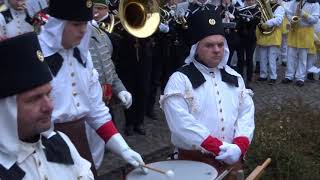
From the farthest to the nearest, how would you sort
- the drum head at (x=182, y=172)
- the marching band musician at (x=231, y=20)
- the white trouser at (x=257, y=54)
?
1. the white trouser at (x=257, y=54)
2. the marching band musician at (x=231, y=20)
3. the drum head at (x=182, y=172)

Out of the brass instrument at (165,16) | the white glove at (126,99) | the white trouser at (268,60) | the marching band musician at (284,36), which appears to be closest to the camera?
the white glove at (126,99)

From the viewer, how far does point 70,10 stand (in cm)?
382

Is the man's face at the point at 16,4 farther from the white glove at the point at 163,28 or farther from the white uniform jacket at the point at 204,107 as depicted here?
the white glove at the point at 163,28

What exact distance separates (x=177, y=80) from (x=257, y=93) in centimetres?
690

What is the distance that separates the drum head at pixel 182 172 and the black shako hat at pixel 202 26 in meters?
0.94

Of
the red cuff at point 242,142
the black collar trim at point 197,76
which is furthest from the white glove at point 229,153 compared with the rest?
the black collar trim at point 197,76

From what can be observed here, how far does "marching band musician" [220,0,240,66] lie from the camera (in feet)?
33.5

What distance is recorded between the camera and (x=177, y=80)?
4180mm

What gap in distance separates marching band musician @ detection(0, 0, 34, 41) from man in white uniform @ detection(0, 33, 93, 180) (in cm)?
349

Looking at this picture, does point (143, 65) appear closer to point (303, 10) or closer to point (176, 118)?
point (176, 118)

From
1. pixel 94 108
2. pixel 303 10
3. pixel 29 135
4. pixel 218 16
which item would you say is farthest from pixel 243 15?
pixel 29 135

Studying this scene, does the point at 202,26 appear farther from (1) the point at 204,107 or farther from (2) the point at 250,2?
(2) the point at 250,2

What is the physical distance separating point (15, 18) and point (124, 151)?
9.64ft

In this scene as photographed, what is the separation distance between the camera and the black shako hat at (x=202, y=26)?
4.25 metres
